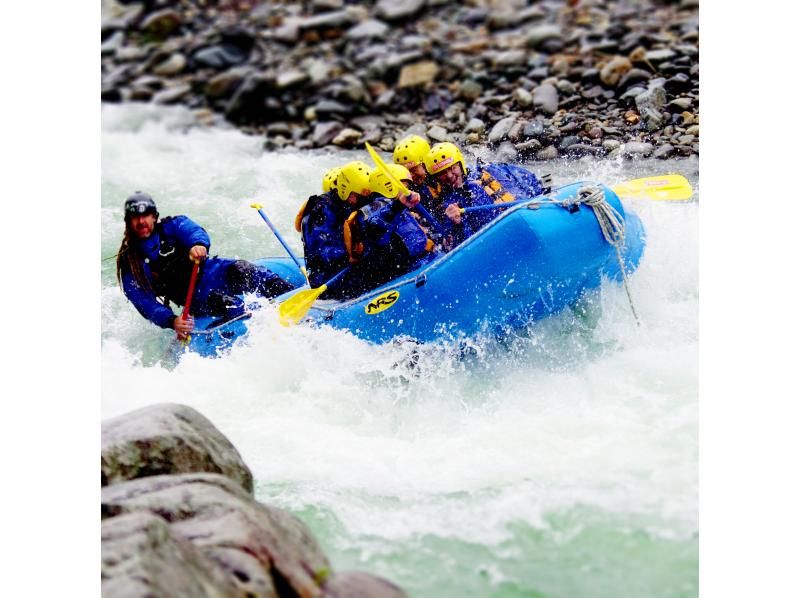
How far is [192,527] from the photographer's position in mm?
→ 2965

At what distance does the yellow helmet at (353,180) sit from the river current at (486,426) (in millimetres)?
694

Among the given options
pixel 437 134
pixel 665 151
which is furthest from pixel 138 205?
pixel 665 151

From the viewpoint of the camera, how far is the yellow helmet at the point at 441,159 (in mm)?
4793

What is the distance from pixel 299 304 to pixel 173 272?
0.72 m

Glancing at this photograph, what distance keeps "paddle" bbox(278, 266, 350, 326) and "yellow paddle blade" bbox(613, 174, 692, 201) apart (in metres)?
1.46

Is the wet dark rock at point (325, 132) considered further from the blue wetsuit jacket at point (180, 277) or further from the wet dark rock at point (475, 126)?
the blue wetsuit jacket at point (180, 277)

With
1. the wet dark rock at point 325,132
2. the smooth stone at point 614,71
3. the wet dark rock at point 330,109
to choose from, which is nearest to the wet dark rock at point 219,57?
the wet dark rock at point 330,109

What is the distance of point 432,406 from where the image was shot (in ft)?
14.6

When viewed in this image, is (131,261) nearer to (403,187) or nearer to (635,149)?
(403,187)

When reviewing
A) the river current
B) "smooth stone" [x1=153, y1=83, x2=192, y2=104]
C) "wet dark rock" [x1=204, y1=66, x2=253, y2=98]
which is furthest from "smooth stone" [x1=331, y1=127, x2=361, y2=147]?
"smooth stone" [x1=153, y1=83, x2=192, y2=104]

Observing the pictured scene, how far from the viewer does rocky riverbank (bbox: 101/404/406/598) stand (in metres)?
2.65
